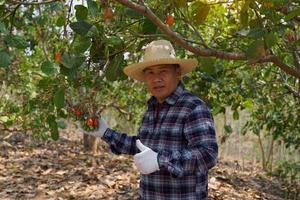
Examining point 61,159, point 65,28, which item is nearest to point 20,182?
point 61,159

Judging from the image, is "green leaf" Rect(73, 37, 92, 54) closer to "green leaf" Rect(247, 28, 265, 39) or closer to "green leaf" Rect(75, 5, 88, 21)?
"green leaf" Rect(75, 5, 88, 21)

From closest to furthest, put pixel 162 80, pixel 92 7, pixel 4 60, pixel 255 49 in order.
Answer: pixel 4 60 < pixel 255 49 < pixel 92 7 < pixel 162 80

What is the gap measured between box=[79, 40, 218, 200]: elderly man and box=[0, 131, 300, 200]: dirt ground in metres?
2.91

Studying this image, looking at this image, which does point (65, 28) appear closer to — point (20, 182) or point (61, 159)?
point (20, 182)

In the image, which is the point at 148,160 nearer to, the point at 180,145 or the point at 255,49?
the point at 180,145

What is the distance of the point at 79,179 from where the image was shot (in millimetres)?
6324

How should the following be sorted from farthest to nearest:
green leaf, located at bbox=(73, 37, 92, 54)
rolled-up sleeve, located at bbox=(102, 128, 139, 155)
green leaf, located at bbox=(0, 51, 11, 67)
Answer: rolled-up sleeve, located at bbox=(102, 128, 139, 155)
green leaf, located at bbox=(73, 37, 92, 54)
green leaf, located at bbox=(0, 51, 11, 67)

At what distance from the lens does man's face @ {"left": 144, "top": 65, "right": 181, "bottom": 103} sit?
2.65 metres

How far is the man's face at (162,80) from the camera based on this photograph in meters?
2.65

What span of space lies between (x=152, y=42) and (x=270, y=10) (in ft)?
2.39

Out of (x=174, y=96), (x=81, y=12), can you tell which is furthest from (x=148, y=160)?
(x=81, y=12)

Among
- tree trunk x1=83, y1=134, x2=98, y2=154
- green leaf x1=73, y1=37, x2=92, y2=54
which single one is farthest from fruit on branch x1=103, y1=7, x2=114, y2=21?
tree trunk x1=83, y1=134, x2=98, y2=154

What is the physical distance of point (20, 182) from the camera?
612 cm

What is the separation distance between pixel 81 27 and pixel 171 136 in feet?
2.34
